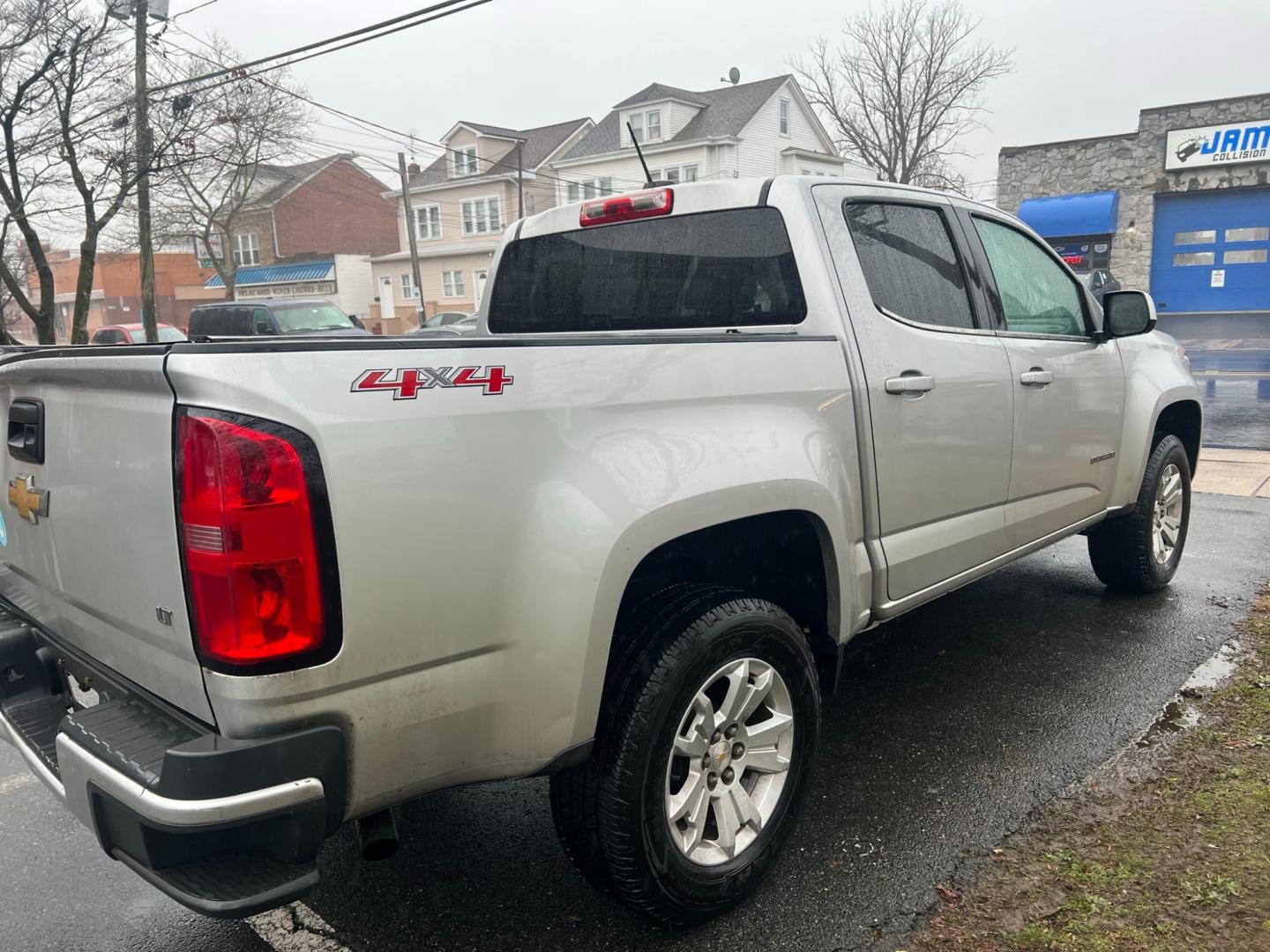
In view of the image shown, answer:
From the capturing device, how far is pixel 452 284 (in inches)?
1705

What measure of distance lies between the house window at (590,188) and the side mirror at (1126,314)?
120 ft

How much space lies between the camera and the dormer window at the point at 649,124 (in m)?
38.2

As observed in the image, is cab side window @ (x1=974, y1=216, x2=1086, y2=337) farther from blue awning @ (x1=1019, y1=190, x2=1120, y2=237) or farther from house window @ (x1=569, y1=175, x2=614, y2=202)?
house window @ (x1=569, y1=175, x2=614, y2=202)

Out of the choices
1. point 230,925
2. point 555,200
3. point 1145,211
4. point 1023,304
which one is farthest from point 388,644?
point 555,200

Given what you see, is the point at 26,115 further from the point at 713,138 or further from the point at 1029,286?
the point at 713,138

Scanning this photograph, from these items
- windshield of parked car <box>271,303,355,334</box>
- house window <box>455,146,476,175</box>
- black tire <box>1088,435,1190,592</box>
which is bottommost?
black tire <box>1088,435,1190,592</box>

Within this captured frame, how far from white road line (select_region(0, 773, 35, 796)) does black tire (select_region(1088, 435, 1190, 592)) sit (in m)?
4.89

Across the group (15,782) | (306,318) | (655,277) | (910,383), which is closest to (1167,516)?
(910,383)

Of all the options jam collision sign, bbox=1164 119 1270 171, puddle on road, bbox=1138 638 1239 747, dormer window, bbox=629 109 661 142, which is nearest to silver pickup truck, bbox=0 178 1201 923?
puddle on road, bbox=1138 638 1239 747

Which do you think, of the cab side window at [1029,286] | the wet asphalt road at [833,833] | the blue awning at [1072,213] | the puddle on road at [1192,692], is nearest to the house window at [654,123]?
the blue awning at [1072,213]

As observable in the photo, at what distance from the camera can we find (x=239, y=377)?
1758 millimetres

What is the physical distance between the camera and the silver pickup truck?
1.79 metres

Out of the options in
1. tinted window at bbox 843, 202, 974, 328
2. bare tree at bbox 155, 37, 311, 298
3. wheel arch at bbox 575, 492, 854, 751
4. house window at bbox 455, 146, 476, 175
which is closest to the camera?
wheel arch at bbox 575, 492, 854, 751

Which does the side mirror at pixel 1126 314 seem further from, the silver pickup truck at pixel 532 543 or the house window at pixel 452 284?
the house window at pixel 452 284
